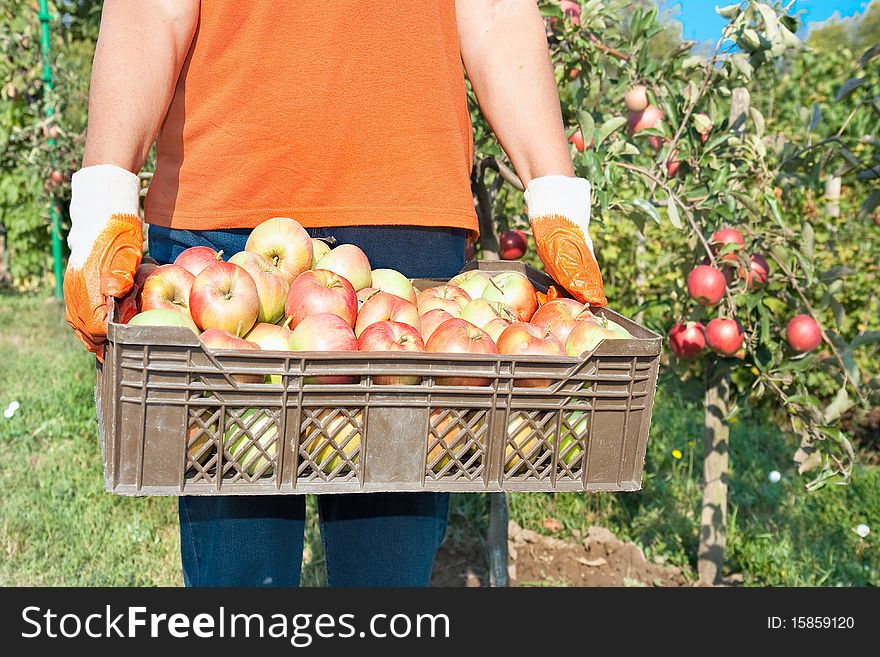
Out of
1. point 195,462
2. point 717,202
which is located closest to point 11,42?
point 717,202

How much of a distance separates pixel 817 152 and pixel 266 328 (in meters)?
1.54

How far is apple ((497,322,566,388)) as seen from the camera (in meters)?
1.25

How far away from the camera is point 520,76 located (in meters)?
1.62

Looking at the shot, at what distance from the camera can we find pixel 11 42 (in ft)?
19.4

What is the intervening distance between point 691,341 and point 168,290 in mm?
1361

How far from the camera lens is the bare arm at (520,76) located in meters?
1.61

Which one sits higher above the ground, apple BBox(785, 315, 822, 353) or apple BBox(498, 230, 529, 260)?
apple BBox(498, 230, 529, 260)

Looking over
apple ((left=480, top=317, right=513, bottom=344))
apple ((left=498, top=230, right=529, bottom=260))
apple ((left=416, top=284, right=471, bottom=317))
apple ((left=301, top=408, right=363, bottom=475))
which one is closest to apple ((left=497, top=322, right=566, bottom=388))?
apple ((left=480, top=317, right=513, bottom=344))

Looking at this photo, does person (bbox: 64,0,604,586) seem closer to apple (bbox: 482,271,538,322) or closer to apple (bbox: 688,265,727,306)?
apple (bbox: 482,271,538,322)

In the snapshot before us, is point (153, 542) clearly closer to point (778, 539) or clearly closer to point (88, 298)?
point (88, 298)

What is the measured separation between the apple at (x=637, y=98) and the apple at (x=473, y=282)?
0.94m

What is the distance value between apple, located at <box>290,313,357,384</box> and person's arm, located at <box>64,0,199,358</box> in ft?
0.77

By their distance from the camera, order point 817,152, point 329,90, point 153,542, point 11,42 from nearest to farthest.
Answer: point 329,90
point 817,152
point 153,542
point 11,42

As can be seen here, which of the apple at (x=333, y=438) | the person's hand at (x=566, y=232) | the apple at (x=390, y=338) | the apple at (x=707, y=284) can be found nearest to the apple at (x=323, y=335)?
the apple at (x=390, y=338)
